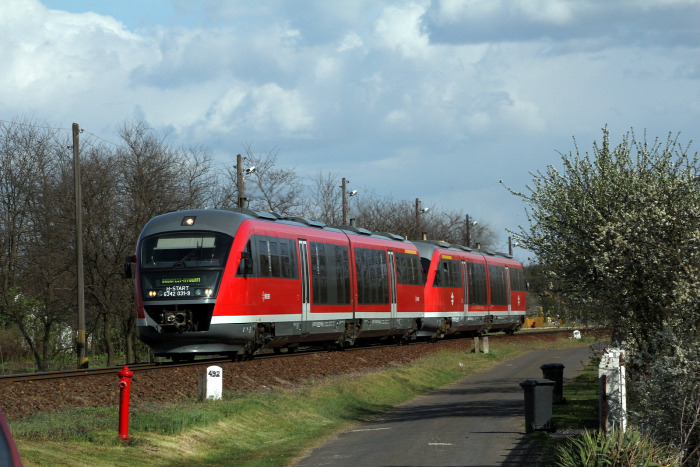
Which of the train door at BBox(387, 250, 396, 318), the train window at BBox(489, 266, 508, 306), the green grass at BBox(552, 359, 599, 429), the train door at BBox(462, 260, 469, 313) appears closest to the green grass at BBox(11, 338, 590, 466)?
the green grass at BBox(552, 359, 599, 429)

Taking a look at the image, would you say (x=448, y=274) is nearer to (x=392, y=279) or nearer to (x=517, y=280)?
(x=392, y=279)

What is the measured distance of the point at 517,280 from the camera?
176ft

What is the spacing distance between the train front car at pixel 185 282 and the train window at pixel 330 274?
4.47 metres

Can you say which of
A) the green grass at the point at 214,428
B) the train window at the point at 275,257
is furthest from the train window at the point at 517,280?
the green grass at the point at 214,428

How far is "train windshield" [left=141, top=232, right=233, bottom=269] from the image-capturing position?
24.1 meters

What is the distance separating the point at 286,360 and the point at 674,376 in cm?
1472

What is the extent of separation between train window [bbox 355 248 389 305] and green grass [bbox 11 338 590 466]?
910 cm

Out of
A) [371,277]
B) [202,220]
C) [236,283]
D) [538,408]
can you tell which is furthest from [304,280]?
[538,408]

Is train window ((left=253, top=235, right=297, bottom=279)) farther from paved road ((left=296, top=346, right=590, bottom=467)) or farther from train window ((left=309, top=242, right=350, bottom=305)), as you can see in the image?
paved road ((left=296, top=346, right=590, bottom=467))

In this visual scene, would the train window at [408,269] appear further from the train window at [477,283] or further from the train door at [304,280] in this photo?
the train door at [304,280]

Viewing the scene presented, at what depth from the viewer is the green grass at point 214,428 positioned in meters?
13.4

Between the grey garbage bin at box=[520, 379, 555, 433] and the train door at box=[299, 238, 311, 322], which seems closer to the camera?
the grey garbage bin at box=[520, 379, 555, 433]

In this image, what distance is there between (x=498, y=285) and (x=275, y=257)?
25.3 m

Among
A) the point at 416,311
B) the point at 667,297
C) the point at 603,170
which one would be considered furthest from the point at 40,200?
the point at 667,297
